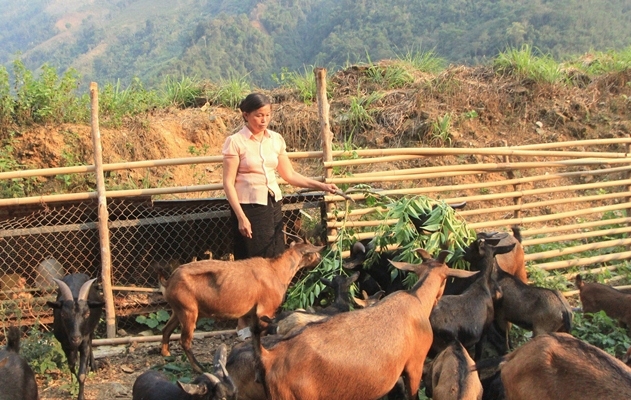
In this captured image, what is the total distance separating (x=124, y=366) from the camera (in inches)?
261

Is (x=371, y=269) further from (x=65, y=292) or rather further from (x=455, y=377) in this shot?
(x=65, y=292)

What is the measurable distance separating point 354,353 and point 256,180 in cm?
233

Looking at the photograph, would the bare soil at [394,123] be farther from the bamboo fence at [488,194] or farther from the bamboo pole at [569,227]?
the bamboo pole at [569,227]

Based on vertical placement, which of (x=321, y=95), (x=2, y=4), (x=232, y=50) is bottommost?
(x=321, y=95)

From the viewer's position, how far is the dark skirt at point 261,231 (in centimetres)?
657

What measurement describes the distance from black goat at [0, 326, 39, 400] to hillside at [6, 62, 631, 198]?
16.3 feet

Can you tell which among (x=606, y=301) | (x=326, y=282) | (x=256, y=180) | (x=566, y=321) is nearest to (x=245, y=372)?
(x=326, y=282)

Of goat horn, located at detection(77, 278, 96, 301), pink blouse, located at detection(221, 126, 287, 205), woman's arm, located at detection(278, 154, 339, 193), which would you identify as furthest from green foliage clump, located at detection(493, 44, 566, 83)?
goat horn, located at detection(77, 278, 96, 301)

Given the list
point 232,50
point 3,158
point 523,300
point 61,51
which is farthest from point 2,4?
point 523,300

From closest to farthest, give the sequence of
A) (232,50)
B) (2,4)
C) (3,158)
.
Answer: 1. (3,158)
2. (232,50)
3. (2,4)

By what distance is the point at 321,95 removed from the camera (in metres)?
7.57

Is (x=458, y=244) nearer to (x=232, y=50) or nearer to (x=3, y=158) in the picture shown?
(x=3, y=158)

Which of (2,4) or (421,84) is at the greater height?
(2,4)

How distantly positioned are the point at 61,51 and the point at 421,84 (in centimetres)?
4062
